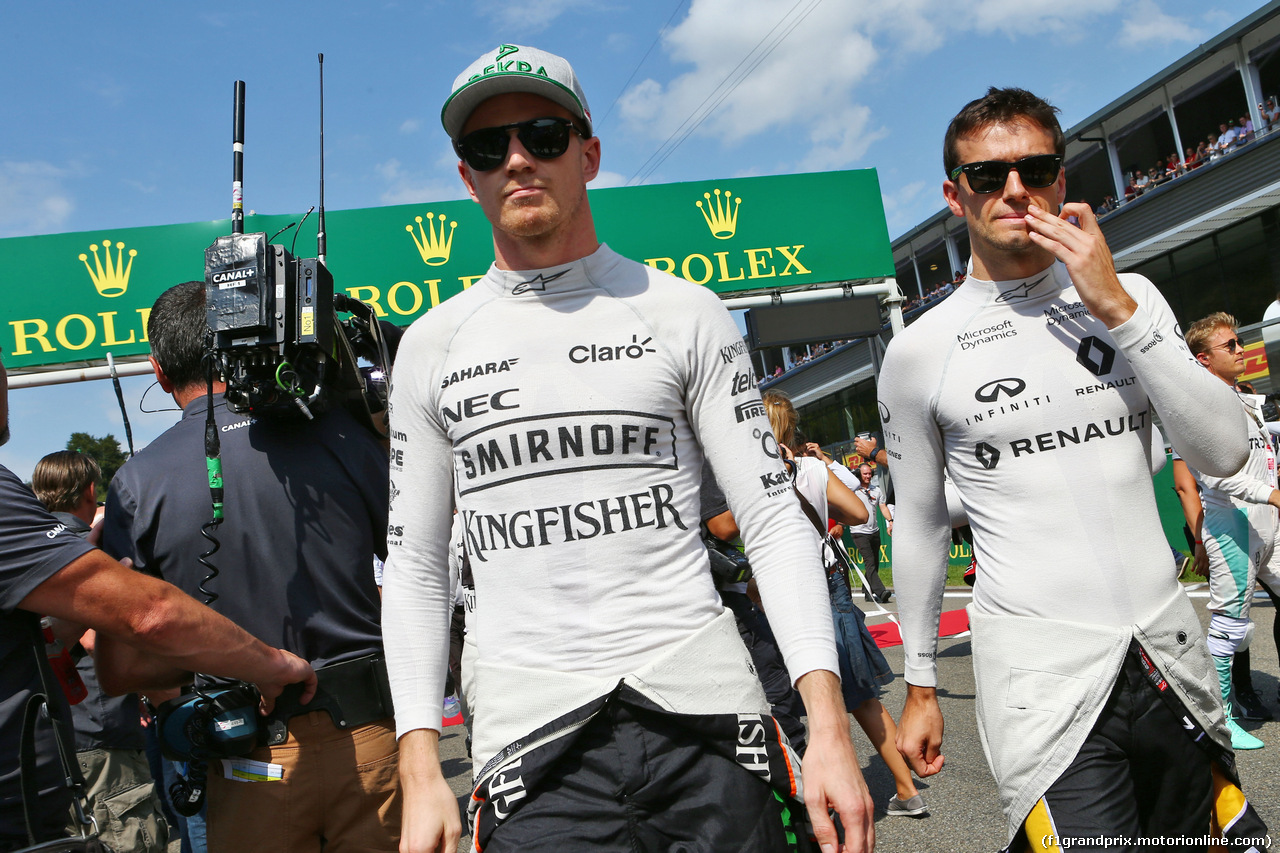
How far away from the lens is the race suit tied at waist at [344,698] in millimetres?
2604

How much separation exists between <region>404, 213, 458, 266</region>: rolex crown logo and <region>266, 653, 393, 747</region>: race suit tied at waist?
6838 mm

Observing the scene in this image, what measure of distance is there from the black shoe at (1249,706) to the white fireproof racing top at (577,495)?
15.6ft

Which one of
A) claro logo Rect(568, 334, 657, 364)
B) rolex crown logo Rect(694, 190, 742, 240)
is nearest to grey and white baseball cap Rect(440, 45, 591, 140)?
claro logo Rect(568, 334, 657, 364)

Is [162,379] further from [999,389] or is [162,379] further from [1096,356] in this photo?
[1096,356]

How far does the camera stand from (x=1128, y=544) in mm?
2350

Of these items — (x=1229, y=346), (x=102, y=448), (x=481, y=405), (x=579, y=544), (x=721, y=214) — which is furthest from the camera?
(x=102, y=448)

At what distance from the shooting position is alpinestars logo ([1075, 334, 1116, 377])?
2.46 meters

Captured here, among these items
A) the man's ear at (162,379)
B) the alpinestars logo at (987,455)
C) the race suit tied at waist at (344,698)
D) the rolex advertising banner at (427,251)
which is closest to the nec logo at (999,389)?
the alpinestars logo at (987,455)

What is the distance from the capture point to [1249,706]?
5.36 m

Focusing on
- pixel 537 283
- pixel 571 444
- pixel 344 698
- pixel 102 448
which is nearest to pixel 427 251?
pixel 344 698

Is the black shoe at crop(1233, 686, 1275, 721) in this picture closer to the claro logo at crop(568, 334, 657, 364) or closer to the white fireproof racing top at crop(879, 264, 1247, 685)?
the white fireproof racing top at crop(879, 264, 1247, 685)

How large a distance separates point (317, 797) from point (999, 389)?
2111 millimetres

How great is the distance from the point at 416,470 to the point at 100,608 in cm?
83

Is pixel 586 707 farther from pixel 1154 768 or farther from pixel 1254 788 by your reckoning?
pixel 1254 788
